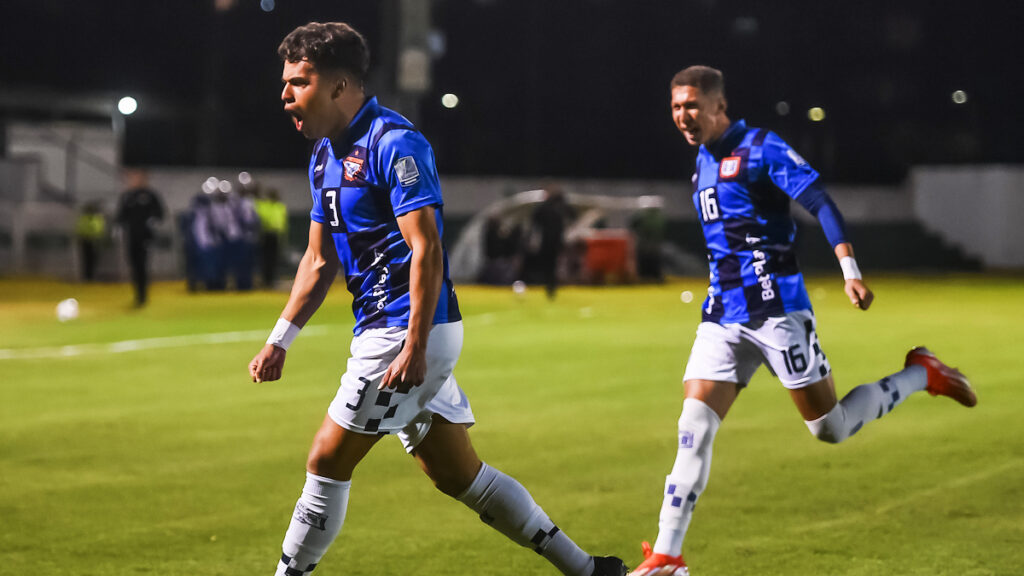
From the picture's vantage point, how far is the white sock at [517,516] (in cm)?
461

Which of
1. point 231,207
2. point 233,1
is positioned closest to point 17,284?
point 231,207

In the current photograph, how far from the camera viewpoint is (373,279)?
4387mm

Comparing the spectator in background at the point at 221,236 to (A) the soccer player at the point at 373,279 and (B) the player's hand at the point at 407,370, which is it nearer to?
(A) the soccer player at the point at 373,279

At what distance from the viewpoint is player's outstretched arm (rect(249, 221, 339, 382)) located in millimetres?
4688

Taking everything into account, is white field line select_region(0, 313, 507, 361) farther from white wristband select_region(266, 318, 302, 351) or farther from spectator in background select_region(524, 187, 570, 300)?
white wristband select_region(266, 318, 302, 351)

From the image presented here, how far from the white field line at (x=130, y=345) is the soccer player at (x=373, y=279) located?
1099 cm

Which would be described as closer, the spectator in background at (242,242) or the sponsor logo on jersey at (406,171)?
the sponsor logo on jersey at (406,171)

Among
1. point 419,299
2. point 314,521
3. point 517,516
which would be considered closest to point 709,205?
point 517,516

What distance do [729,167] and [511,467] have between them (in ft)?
9.92

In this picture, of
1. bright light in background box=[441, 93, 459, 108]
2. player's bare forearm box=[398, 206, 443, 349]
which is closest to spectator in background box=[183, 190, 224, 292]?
bright light in background box=[441, 93, 459, 108]

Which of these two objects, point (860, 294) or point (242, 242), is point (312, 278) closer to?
point (860, 294)

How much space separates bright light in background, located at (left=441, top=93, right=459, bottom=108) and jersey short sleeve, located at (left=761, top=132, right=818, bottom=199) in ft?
133

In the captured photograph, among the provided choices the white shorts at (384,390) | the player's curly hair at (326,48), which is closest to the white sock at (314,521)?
the white shorts at (384,390)

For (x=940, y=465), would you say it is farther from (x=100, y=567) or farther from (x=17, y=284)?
(x=17, y=284)
